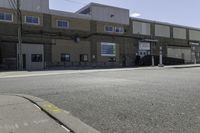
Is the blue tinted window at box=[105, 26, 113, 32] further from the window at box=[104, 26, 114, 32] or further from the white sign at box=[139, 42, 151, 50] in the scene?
the white sign at box=[139, 42, 151, 50]

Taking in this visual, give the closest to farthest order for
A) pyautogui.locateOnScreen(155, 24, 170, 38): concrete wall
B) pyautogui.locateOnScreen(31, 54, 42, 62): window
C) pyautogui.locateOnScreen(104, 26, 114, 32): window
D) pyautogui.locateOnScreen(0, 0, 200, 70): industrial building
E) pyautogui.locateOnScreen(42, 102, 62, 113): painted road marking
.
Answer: pyautogui.locateOnScreen(42, 102, 62, 113): painted road marking, pyautogui.locateOnScreen(0, 0, 200, 70): industrial building, pyautogui.locateOnScreen(31, 54, 42, 62): window, pyautogui.locateOnScreen(104, 26, 114, 32): window, pyautogui.locateOnScreen(155, 24, 170, 38): concrete wall

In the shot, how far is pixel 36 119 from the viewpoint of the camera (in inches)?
283

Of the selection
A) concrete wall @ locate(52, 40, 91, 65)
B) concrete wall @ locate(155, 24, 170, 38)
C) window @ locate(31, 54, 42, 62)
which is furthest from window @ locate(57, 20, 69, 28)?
concrete wall @ locate(155, 24, 170, 38)

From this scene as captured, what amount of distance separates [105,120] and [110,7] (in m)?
49.3

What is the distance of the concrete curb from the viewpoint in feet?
19.8

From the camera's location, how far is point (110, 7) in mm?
54656

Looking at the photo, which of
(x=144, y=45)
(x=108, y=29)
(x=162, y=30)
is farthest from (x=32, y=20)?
(x=162, y=30)

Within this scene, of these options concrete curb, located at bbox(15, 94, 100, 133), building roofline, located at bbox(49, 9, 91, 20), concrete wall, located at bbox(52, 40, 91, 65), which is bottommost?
concrete curb, located at bbox(15, 94, 100, 133)

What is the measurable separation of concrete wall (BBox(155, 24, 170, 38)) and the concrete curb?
54.9 metres

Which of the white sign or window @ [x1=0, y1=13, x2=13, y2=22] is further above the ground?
window @ [x1=0, y1=13, x2=13, y2=22]

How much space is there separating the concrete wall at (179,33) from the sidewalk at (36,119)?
2342 inches

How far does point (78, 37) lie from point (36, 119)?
43.0 m

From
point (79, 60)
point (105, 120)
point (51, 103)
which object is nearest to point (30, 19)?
point (79, 60)

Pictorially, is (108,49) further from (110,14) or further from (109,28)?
(110,14)
